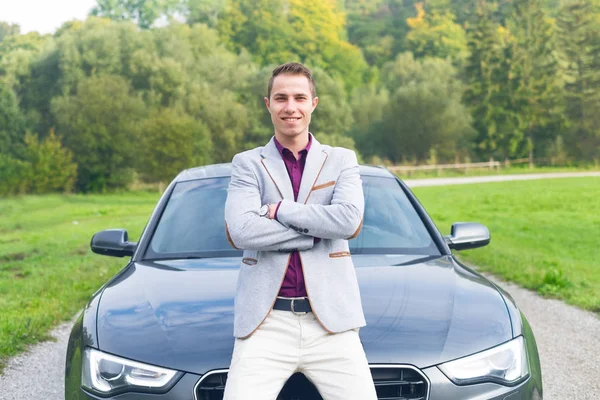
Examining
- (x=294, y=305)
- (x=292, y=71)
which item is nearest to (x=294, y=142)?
(x=292, y=71)

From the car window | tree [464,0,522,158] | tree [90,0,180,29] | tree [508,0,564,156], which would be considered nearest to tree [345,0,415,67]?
tree [90,0,180,29]

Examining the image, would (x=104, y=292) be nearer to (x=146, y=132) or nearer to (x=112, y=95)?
(x=146, y=132)

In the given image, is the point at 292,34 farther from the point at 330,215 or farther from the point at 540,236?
the point at 330,215

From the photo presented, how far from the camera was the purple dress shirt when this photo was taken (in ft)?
8.65

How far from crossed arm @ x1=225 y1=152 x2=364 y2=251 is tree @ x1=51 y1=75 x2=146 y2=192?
153 feet

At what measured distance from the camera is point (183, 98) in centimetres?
5616

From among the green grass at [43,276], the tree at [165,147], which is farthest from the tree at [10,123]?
the green grass at [43,276]

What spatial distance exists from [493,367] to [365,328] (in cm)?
50

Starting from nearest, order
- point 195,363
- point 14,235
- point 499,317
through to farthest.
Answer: point 195,363
point 499,317
point 14,235

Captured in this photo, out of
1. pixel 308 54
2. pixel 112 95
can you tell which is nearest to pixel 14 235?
pixel 112 95

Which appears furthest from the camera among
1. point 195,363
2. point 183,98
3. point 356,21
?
point 356,21

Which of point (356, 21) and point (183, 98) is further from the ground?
point (356, 21)

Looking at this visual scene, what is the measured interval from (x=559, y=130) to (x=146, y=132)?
37.0 meters

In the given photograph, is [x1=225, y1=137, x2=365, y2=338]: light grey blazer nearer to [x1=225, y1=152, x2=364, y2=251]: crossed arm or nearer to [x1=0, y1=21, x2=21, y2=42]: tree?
[x1=225, y1=152, x2=364, y2=251]: crossed arm
